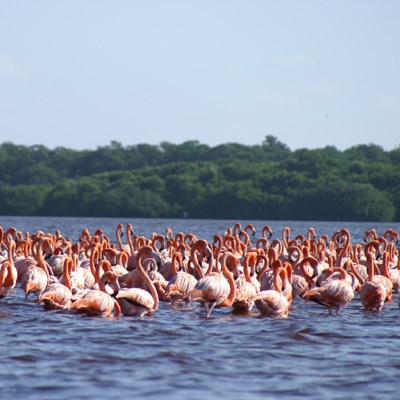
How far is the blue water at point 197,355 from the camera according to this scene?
403 inches

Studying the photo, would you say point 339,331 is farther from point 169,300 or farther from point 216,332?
point 169,300

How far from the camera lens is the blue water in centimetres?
1024

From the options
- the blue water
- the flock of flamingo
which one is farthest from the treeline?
the blue water

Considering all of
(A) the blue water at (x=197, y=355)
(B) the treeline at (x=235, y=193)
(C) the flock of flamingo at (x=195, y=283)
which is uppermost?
(B) the treeline at (x=235, y=193)

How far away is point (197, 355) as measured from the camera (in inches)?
475

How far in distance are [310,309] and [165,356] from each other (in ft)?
17.1

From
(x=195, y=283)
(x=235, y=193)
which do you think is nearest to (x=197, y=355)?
(x=195, y=283)

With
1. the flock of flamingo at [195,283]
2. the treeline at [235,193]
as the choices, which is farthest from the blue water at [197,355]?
the treeline at [235,193]

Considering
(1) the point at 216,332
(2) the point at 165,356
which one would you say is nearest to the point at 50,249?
(1) the point at 216,332

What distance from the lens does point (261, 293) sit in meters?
15.0

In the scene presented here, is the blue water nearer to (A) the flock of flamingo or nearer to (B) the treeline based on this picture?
(A) the flock of flamingo

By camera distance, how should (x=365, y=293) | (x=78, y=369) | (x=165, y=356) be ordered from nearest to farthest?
(x=78, y=369) < (x=165, y=356) < (x=365, y=293)

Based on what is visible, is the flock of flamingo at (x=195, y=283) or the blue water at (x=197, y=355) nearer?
the blue water at (x=197, y=355)

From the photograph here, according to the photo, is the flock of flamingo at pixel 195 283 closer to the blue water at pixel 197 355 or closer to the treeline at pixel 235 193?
the blue water at pixel 197 355
